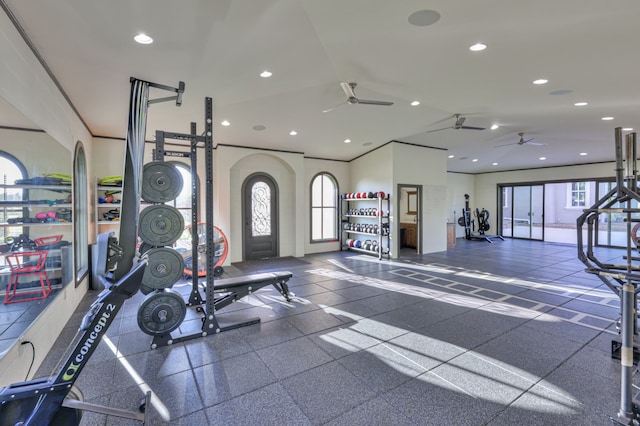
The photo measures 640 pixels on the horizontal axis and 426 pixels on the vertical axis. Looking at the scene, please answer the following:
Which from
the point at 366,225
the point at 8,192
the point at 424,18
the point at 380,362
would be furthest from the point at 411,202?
the point at 8,192

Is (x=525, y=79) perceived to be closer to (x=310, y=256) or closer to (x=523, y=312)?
(x=523, y=312)

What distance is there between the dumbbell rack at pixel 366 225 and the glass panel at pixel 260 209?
243cm

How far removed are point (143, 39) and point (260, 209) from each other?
17.7ft

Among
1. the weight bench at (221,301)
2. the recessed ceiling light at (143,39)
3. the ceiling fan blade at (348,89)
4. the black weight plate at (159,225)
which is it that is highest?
the ceiling fan blade at (348,89)

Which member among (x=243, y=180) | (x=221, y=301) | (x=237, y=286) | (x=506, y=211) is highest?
(x=243, y=180)

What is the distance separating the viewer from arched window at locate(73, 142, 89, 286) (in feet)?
14.4

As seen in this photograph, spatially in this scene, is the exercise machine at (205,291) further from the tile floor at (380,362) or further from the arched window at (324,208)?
the arched window at (324,208)

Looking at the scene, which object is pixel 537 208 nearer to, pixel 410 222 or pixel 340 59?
pixel 410 222

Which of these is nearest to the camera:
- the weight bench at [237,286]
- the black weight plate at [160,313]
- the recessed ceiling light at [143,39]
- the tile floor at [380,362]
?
the tile floor at [380,362]

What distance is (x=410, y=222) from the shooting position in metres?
10.2

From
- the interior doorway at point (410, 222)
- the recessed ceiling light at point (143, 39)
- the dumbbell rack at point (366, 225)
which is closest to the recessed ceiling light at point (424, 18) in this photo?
the recessed ceiling light at point (143, 39)

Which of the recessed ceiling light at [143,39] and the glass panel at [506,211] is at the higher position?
the recessed ceiling light at [143,39]

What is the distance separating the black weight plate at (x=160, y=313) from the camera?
10.2 ft

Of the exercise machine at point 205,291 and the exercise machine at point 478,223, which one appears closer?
the exercise machine at point 205,291
